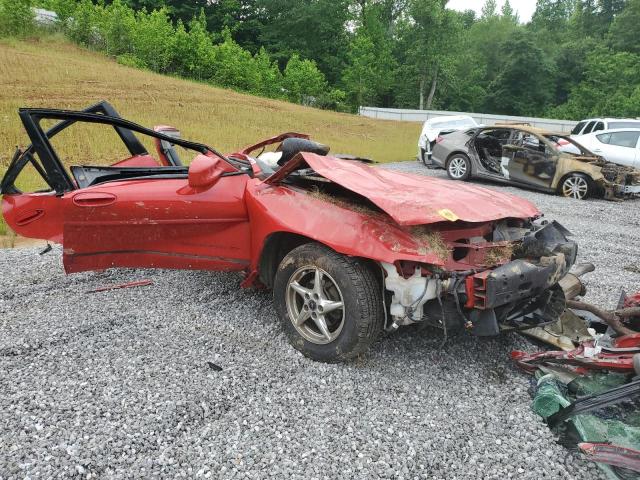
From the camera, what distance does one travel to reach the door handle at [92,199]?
339 cm

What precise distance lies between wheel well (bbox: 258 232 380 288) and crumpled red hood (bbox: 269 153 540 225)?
1.41 feet

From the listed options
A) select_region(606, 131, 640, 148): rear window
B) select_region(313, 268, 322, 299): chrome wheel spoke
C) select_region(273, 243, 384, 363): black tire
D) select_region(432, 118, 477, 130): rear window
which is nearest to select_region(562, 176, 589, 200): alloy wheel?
select_region(606, 131, 640, 148): rear window

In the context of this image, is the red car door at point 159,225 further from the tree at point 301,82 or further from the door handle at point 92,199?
the tree at point 301,82

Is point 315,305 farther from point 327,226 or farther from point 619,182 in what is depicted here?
point 619,182

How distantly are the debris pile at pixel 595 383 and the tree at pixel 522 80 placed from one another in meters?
48.6

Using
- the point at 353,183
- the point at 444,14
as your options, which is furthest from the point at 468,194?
the point at 444,14

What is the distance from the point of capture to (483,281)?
8.31 feet

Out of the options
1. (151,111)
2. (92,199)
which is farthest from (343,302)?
(151,111)

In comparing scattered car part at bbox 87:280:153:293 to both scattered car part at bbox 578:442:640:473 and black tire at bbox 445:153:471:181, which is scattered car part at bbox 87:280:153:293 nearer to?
scattered car part at bbox 578:442:640:473

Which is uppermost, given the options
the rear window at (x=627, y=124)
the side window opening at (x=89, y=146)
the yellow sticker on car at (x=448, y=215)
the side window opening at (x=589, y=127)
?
the rear window at (x=627, y=124)

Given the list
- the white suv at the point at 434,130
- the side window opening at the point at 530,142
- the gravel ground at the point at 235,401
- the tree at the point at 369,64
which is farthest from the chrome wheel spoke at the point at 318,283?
the tree at the point at 369,64

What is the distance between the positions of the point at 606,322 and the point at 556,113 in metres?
47.1

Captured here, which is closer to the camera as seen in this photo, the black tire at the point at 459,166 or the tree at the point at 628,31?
the black tire at the point at 459,166

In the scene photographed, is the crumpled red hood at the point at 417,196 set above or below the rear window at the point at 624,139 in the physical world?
below
